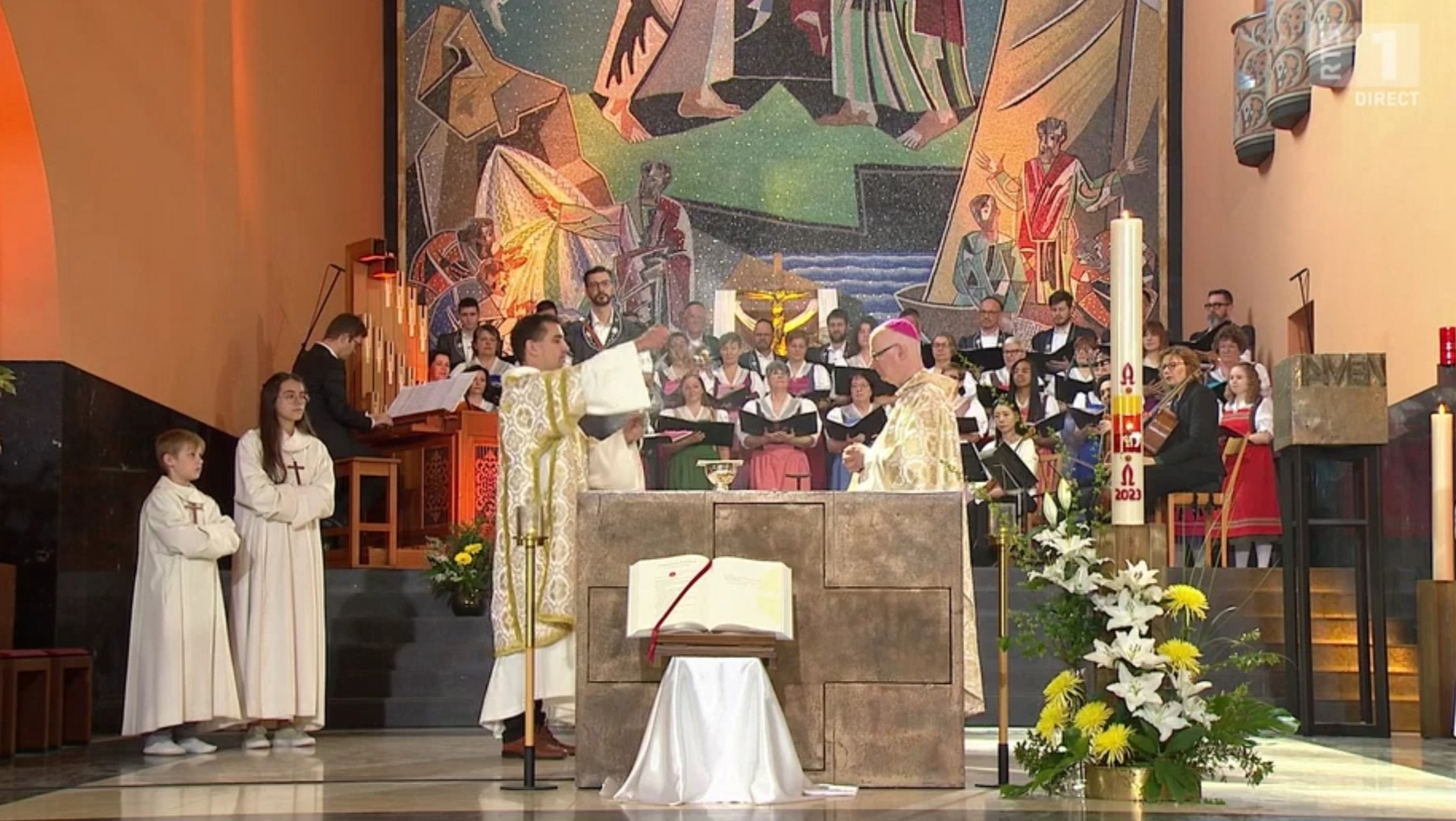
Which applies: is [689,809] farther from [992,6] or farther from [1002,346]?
[992,6]

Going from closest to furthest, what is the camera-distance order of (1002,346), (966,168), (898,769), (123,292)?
(898,769)
(123,292)
(1002,346)
(966,168)

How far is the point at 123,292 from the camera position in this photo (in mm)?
10555

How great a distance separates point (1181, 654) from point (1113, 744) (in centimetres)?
35

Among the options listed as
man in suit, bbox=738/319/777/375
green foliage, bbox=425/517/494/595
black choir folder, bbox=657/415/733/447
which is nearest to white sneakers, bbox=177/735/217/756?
green foliage, bbox=425/517/494/595

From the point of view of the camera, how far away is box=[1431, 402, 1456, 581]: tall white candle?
404 inches

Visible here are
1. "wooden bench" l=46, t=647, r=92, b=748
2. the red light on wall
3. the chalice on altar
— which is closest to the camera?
the chalice on altar

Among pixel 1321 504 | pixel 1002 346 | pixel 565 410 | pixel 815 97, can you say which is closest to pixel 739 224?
pixel 815 97

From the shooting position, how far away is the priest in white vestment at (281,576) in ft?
30.7

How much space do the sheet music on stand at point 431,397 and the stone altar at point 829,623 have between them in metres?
6.20

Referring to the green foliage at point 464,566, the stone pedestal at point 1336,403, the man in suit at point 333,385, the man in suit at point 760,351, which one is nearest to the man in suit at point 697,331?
the man in suit at point 760,351

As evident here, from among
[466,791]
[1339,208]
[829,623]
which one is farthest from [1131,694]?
[1339,208]

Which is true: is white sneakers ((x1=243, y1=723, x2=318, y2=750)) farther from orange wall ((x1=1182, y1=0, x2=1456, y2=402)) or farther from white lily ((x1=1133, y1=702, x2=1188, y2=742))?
orange wall ((x1=1182, y1=0, x2=1456, y2=402))

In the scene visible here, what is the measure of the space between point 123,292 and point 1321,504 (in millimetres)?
6568

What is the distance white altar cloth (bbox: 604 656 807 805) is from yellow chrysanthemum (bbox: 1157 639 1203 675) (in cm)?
123
